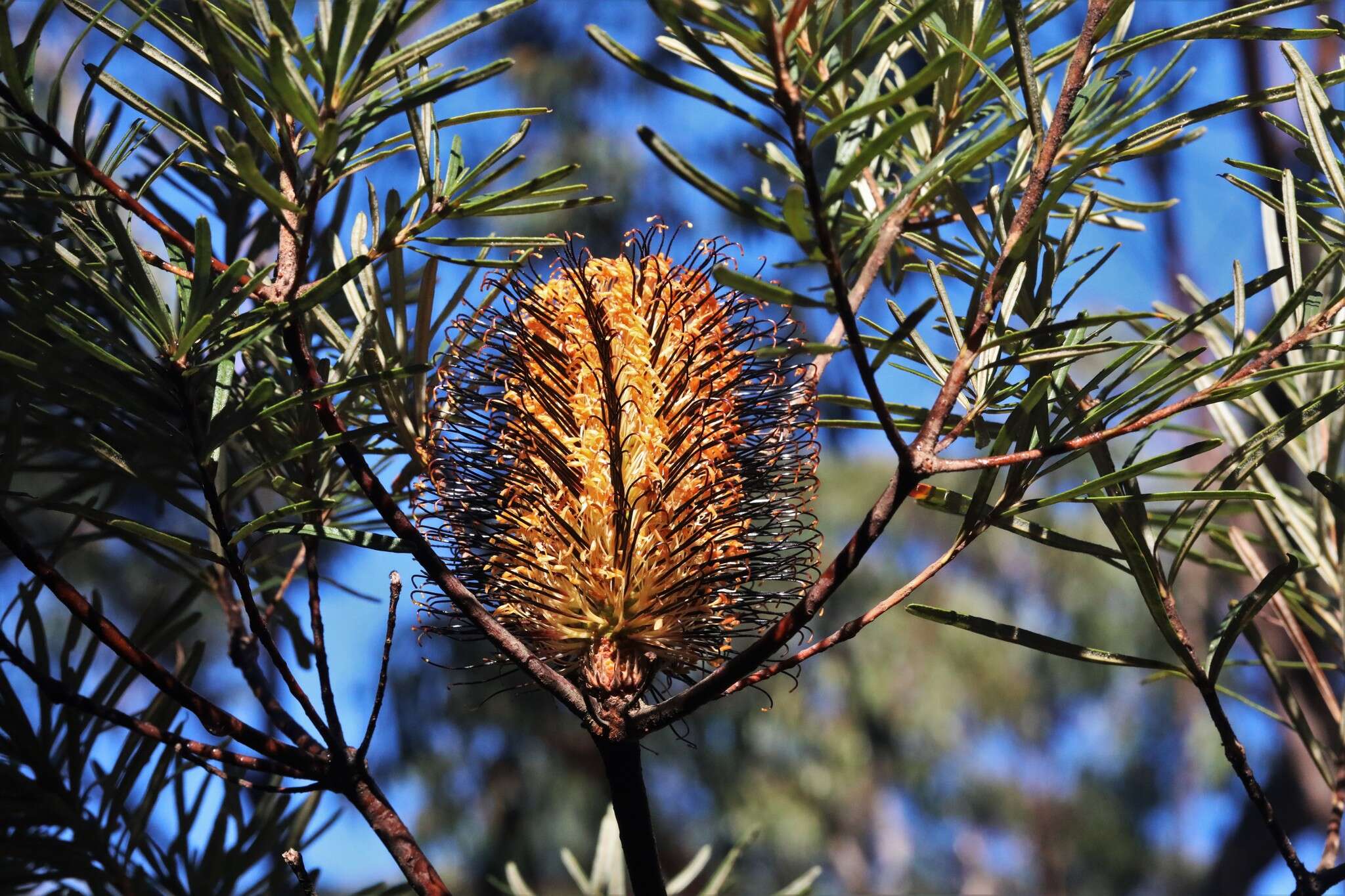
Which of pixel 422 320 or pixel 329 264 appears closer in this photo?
pixel 422 320

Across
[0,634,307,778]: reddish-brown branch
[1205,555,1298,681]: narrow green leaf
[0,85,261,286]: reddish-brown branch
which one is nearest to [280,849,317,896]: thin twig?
[0,634,307,778]: reddish-brown branch

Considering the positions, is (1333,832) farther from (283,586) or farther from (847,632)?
(283,586)

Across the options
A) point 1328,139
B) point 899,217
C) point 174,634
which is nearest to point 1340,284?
point 1328,139

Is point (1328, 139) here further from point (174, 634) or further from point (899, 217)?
point (174, 634)

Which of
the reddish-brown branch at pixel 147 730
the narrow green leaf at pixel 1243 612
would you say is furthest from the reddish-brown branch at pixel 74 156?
the narrow green leaf at pixel 1243 612

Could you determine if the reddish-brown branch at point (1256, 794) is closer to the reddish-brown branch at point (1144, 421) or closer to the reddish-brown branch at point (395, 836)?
the reddish-brown branch at point (1144, 421)

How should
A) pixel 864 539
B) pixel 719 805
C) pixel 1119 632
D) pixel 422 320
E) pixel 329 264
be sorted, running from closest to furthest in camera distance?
pixel 864 539, pixel 422 320, pixel 329 264, pixel 719 805, pixel 1119 632

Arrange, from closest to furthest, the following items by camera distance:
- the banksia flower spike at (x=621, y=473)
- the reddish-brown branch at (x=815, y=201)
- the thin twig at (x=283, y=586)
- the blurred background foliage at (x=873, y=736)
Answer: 1. the reddish-brown branch at (x=815, y=201)
2. the banksia flower spike at (x=621, y=473)
3. the thin twig at (x=283, y=586)
4. the blurred background foliage at (x=873, y=736)
